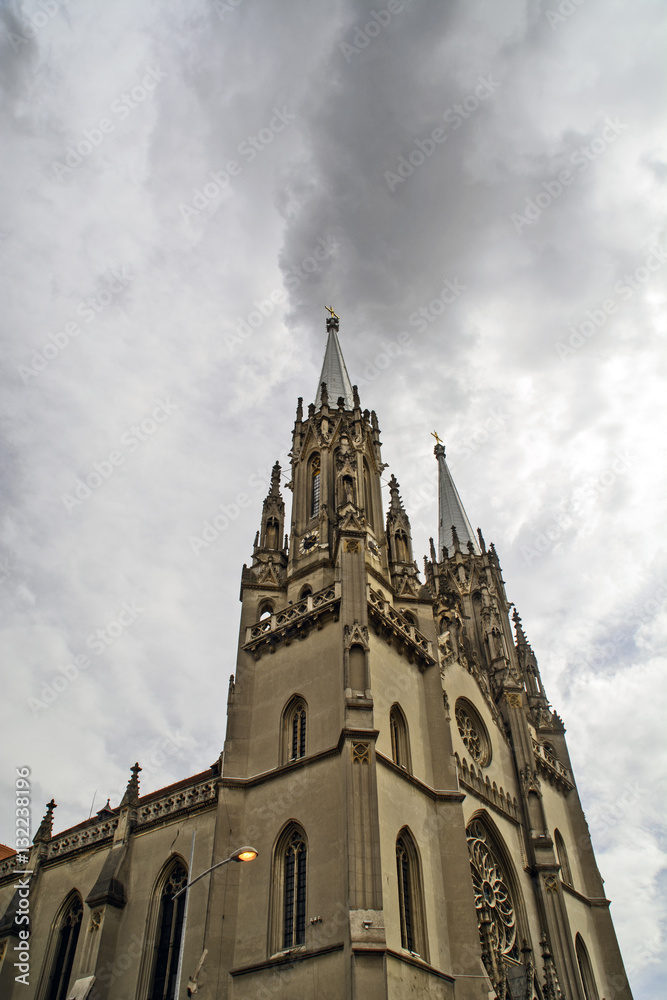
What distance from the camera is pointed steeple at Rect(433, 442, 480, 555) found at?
161 feet

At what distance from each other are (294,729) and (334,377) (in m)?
21.7

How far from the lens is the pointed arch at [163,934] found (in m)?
21.8

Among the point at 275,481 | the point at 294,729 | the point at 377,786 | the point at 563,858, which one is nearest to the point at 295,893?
the point at 377,786

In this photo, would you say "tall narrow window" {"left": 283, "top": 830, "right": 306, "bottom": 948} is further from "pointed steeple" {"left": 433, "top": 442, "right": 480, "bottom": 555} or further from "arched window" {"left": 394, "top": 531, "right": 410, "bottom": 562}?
"pointed steeple" {"left": 433, "top": 442, "right": 480, "bottom": 555}

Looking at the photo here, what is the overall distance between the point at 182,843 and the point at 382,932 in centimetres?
875

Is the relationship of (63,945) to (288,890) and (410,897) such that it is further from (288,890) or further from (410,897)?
(410,897)

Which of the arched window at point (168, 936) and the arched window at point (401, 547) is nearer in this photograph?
the arched window at point (168, 936)

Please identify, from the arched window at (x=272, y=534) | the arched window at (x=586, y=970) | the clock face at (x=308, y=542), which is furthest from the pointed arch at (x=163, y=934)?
the arched window at (x=586, y=970)

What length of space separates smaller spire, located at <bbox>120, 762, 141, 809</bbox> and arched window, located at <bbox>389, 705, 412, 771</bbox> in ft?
32.7

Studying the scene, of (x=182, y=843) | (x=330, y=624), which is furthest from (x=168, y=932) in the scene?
(x=330, y=624)

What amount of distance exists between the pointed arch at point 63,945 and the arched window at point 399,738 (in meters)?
13.0

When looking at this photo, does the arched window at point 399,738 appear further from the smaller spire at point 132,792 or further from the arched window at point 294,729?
the smaller spire at point 132,792

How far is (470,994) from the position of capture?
1925 cm

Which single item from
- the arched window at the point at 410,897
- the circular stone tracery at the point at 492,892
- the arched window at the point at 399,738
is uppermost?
the arched window at the point at 399,738
